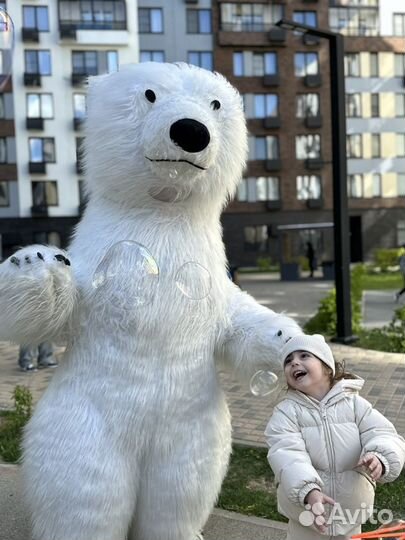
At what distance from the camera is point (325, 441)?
6.65 ft

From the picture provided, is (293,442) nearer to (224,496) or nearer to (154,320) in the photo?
(154,320)

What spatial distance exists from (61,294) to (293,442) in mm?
967

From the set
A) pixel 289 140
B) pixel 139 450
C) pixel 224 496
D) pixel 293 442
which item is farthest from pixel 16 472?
pixel 289 140

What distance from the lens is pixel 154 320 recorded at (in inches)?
90.0

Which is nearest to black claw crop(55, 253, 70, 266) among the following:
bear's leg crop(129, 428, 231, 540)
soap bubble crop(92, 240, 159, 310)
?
soap bubble crop(92, 240, 159, 310)

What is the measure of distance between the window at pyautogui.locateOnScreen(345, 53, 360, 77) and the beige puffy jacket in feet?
110

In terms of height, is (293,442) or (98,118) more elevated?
(98,118)

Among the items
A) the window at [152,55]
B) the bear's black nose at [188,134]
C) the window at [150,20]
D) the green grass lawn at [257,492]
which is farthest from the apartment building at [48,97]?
the bear's black nose at [188,134]

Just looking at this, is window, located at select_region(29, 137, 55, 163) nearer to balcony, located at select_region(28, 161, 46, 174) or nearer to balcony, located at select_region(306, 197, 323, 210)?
balcony, located at select_region(28, 161, 46, 174)

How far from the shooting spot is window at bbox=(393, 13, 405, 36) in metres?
32.8

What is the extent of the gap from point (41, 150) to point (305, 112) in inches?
564

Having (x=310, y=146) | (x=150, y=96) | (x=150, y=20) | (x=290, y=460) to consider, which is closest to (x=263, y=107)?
(x=310, y=146)

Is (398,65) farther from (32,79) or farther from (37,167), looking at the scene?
(37,167)

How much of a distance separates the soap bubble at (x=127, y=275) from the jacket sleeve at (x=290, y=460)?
2.17 feet
